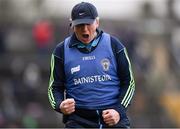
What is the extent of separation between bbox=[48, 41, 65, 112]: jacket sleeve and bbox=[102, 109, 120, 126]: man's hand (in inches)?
19.4

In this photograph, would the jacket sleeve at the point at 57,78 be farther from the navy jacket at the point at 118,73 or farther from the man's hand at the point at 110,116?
the man's hand at the point at 110,116

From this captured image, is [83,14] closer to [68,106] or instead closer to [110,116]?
[68,106]

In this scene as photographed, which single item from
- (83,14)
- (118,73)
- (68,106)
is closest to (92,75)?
(118,73)

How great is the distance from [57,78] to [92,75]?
1.23 feet

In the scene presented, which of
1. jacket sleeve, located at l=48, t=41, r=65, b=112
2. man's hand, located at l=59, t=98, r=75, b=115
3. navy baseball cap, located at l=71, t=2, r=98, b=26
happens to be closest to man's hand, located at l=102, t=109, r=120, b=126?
man's hand, located at l=59, t=98, r=75, b=115

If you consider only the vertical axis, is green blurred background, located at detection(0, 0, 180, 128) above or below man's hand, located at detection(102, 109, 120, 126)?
below

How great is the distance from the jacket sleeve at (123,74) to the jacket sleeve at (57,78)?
547 millimetres

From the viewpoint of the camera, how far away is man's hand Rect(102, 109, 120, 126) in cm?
924

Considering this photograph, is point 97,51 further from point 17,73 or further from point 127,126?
point 17,73

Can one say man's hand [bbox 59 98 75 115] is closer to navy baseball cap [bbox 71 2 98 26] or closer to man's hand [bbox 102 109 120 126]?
man's hand [bbox 102 109 120 126]

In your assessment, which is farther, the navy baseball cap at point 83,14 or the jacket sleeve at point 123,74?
the jacket sleeve at point 123,74

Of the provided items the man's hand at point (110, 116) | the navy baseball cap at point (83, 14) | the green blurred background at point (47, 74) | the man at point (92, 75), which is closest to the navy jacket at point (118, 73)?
the man at point (92, 75)

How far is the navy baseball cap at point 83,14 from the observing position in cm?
926

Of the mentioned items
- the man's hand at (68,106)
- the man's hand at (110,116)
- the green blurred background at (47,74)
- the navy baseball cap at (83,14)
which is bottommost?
the green blurred background at (47,74)
